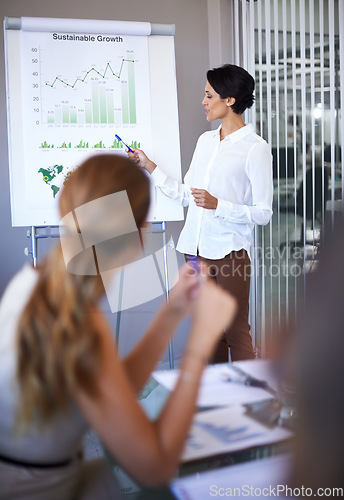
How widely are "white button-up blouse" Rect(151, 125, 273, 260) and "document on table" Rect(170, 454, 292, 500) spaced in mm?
1688

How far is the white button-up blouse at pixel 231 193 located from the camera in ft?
8.73

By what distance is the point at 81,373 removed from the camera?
0.86m

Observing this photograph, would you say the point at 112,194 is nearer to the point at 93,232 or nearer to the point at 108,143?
the point at 93,232

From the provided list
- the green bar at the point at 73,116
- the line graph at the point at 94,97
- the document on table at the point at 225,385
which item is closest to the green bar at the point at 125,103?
the line graph at the point at 94,97

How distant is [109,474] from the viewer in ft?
3.62

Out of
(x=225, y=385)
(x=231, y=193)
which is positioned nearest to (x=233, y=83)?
(x=231, y=193)

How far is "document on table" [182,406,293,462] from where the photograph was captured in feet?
3.38

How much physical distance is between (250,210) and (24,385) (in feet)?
6.21

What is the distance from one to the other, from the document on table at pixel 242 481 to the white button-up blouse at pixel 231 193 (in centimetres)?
169

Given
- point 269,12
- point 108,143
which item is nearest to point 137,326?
point 108,143

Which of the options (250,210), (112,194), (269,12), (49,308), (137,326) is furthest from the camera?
(137,326)

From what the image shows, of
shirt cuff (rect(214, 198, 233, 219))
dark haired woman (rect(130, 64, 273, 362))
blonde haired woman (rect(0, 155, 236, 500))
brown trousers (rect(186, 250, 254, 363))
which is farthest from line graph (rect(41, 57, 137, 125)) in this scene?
blonde haired woman (rect(0, 155, 236, 500))

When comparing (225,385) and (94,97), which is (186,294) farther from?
(94,97)

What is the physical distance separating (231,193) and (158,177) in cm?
48
